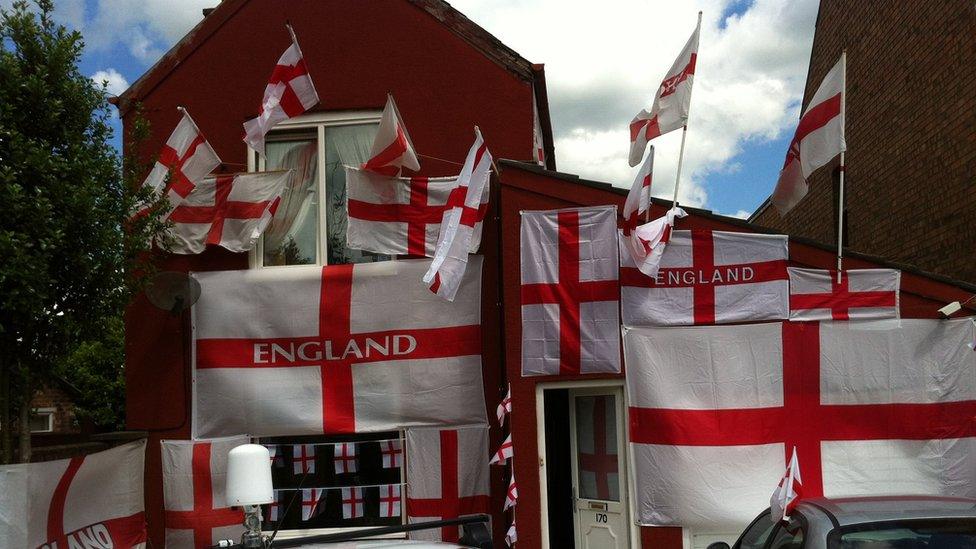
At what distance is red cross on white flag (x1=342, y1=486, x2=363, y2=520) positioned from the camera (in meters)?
9.13

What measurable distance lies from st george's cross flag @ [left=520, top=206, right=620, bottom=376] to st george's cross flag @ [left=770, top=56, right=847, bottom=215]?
1.77 m

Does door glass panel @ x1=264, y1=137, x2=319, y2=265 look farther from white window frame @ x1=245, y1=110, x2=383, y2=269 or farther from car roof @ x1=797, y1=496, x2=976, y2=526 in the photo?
car roof @ x1=797, y1=496, x2=976, y2=526

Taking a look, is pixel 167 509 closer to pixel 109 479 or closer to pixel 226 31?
pixel 109 479

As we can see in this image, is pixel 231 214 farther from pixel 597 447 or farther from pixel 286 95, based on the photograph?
pixel 597 447

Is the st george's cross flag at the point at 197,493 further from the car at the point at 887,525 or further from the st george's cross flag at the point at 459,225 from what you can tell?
the car at the point at 887,525

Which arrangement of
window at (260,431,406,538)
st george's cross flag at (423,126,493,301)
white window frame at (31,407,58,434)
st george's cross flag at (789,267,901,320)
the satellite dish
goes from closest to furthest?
st george's cross flag at (423,126,493,301) < st george's cross flag at (789,267,901,320) < the satellite dish < window at (260,431,406,538) < white window frame at (31,407,58,434)

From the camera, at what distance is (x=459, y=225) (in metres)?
8.28

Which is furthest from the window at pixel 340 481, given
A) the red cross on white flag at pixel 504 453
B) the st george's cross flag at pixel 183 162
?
the st george's cross flag at pixel 183 162

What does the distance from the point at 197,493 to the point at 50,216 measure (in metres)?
3.53

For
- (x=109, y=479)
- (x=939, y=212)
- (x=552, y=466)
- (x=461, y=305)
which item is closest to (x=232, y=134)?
(x=461, y=305)

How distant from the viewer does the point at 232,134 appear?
9.73 metres

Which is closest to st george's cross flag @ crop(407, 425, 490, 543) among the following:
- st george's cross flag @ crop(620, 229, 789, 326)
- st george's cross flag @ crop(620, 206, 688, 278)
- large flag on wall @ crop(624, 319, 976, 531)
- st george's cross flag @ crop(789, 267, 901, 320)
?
large flag on wall @ crop(624, 319, 976, 531)

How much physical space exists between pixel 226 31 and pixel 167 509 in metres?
5.13

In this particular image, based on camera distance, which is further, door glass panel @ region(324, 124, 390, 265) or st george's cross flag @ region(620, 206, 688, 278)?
door glass panel @ region(324, 124, 390, 265)
